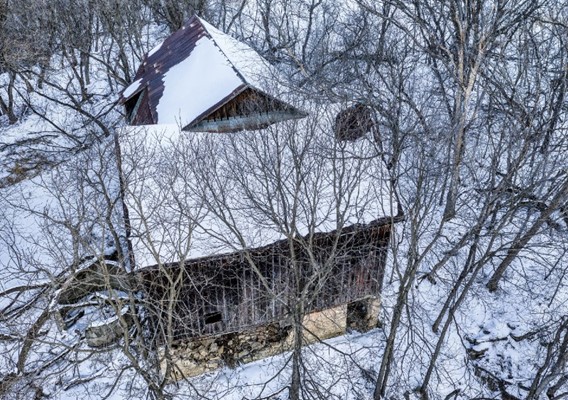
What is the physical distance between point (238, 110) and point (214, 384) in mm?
7271

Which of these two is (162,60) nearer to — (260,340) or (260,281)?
(260,281)

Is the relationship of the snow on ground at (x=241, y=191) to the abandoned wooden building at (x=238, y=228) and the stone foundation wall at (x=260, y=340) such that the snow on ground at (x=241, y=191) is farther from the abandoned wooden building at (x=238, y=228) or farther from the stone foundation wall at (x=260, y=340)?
the stone foundation wall at (x=260, y=340)

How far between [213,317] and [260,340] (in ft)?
6.90

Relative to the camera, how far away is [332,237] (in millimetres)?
10211

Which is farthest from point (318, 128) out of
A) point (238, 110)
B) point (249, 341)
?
point (249, 341)

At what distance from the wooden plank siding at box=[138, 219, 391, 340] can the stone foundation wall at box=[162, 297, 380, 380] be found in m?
0.89

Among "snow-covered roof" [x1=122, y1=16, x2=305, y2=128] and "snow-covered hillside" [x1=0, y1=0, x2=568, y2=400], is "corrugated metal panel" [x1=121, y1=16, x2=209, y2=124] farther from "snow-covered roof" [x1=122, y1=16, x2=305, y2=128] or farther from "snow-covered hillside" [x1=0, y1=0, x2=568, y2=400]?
"snow-covered hillside" [x1=0, y1=0, x2=568, y2=400]

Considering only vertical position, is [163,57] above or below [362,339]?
above

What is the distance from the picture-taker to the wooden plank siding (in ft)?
31.8

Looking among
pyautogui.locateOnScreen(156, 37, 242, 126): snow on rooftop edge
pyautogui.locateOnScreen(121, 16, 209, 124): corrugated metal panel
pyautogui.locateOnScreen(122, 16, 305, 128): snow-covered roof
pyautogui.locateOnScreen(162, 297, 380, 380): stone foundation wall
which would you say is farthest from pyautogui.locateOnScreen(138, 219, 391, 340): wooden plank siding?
pyautogui.locateOnScreen(121, 16, 209, 124): corrugated metal panel

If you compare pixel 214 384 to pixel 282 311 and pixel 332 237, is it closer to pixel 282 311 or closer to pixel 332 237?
pixel 282 311

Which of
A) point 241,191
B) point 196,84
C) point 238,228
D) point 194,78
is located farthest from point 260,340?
point 194,78

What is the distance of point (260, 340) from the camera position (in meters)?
12.4

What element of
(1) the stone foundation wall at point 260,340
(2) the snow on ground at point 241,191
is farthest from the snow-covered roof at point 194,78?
(1) the stone foundation wall at point 260,340
